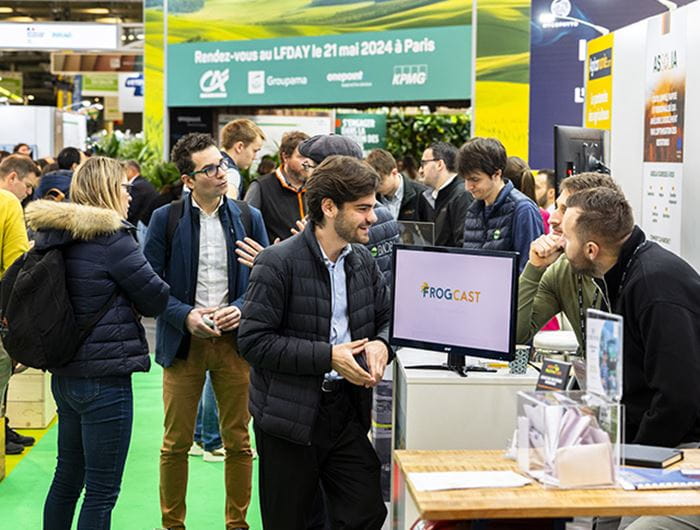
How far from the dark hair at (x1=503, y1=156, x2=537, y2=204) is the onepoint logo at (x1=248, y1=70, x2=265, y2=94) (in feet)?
18.4

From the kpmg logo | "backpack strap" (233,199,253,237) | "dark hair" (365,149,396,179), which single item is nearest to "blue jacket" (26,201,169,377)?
"backpack strap" (233,199,253,237)

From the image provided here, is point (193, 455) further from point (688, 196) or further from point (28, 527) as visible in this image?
point (688, 196)

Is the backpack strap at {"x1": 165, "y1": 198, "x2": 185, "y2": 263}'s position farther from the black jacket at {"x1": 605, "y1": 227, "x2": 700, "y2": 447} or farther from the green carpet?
the black jacket at {"x1": 605, "y1": 227, "x2": 700, "y2": 447}

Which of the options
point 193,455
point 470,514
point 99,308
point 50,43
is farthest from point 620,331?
point 50,43

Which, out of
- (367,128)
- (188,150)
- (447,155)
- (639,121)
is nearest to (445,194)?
(447,155)

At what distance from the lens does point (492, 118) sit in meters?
9.62

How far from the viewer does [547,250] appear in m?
4.00

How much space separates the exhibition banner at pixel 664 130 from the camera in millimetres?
4930

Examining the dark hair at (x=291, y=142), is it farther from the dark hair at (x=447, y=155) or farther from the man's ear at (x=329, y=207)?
the man's ear at (x=329, y=207)

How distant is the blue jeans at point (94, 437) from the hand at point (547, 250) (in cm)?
159

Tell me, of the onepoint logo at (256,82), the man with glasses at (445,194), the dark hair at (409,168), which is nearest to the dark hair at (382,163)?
the man with glasses at (445,194)

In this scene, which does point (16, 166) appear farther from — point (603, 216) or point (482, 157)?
point (603, 216)

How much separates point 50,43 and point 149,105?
490 centimetres

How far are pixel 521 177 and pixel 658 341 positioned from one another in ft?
10.6
